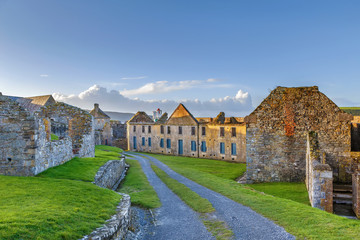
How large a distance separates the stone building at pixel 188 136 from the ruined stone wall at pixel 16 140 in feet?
80.5

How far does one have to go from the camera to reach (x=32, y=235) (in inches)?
197

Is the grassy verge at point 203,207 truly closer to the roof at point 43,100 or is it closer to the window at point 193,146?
the window at point 193,146

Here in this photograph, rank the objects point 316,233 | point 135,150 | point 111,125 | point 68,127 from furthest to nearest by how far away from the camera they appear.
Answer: point 111,125 < point 135,150 < point 68,127 < point 316,233

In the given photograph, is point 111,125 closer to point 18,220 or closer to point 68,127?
point 68,127

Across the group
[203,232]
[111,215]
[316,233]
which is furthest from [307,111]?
[111,215]

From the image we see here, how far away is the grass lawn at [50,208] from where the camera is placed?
5250 millimetres

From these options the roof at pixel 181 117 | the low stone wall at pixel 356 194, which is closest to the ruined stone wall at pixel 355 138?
the low stone wall at pixel 356 194

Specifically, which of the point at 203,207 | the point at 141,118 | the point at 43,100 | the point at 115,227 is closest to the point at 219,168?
the point at 203,207

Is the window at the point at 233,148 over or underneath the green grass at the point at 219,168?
over

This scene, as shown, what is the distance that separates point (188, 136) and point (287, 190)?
22542 millimetres

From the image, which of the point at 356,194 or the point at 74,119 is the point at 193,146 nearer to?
the point at 74,119

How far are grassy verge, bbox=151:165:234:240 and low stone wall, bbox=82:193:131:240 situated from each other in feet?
8.79

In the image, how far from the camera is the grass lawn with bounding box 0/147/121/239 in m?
5.25

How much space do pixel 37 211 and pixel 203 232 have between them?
4.73 metres
